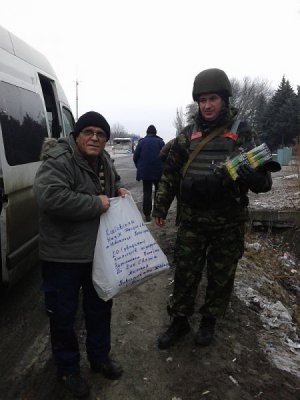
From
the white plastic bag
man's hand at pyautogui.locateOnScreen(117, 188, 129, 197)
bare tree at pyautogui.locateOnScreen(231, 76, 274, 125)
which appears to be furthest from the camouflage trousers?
bare tree at pyautogui.locateOnScreen(231, 76, 274, 125)

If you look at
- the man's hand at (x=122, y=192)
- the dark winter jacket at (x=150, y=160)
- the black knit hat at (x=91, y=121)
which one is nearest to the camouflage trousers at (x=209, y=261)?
the man's hand at (x=122, y=192)

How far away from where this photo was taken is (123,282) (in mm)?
2455

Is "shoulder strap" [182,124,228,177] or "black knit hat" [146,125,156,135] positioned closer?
"shoulder strap" [182,124,228,177]

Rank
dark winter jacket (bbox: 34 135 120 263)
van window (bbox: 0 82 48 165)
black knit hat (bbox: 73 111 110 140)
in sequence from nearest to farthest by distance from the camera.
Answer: dark winter jacket (bbox: 34 135 120 263), black knit hat (bbox: 73 111 110 140), van window (bbox: 0 82 48 165)

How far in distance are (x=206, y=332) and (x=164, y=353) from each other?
375 millimetres

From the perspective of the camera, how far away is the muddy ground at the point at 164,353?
104 inches

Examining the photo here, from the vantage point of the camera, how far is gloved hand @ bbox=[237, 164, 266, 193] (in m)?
2.67

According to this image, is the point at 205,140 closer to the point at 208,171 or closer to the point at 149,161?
the point at 208,171

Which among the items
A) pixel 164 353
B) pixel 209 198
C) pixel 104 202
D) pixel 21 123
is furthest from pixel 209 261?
pixel 21 123

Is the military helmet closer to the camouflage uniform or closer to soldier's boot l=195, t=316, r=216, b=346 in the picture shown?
the camouflage uniform

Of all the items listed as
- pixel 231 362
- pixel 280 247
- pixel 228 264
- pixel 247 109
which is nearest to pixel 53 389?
pixel 231 362

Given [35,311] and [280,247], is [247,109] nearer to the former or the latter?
[280,247]

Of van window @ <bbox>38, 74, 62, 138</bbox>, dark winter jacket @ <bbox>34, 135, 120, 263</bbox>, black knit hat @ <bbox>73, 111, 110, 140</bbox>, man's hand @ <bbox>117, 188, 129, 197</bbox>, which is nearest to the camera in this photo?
dark winter jacket @ <bbox>34, 135, 120, 263</bbox>

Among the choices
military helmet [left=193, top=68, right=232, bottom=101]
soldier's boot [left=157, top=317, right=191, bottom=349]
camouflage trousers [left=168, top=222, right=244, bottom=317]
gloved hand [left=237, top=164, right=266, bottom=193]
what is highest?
military helmet [left=193, top=68, right=232, bottom=101]
